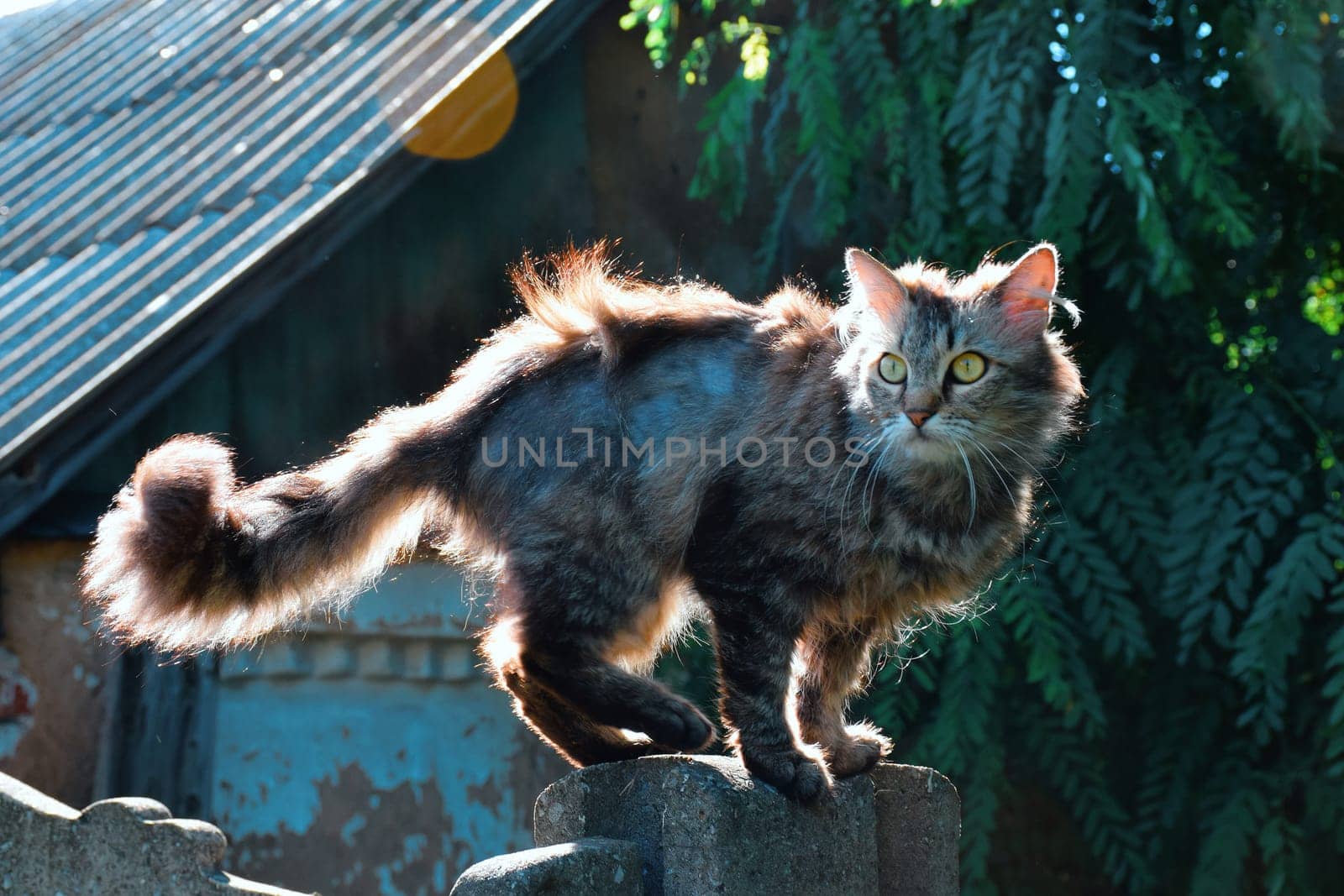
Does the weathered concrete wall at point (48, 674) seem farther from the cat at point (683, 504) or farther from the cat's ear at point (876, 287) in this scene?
the cat's ear at point (876, 287)

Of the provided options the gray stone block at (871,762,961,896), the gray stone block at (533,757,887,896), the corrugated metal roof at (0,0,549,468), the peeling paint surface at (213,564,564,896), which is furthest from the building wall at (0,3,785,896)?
the gray stone block at (871,762,961,896)

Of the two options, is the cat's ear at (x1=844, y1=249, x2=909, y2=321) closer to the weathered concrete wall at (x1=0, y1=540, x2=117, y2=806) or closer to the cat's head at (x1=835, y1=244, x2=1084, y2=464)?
the cat's head at (x1=835, y1=244, x2=1084, y2=464)

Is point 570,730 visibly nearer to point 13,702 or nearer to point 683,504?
point 683,504

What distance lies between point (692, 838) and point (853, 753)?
833mm

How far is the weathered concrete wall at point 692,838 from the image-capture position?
2.66 metres

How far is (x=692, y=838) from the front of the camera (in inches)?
112

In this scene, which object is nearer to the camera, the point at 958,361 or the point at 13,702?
the point at 958,361

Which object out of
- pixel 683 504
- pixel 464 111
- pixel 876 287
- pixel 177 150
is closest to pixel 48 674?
pixel 177 150

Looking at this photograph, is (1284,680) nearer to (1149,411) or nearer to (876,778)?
(1149,411)

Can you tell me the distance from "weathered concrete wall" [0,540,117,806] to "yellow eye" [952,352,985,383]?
3.61 meters

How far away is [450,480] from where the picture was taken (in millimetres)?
3719

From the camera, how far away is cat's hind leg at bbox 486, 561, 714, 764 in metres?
3.42

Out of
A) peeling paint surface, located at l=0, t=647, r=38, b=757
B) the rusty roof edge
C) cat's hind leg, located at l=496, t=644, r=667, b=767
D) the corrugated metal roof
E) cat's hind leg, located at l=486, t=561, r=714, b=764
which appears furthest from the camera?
peeling paint surface, located at l=0, t=647, r=38, b=757

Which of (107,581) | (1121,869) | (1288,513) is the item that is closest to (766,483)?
(107,581)
